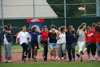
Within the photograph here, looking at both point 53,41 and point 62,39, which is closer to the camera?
point 62,39

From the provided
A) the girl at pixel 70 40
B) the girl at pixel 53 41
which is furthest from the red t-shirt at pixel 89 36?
the girl at pixel 53 41

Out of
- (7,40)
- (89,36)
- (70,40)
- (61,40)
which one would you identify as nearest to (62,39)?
(61,40)

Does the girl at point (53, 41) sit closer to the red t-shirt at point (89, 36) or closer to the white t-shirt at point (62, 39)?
the white t-shirt at point (62, 39)

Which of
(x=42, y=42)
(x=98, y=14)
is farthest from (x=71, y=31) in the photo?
(x=98, y=14)

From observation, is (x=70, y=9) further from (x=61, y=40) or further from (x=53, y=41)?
Answer: (x=61, y=40)

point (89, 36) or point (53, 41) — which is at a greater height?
point (89, 36)

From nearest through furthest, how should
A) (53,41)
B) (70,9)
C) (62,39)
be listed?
(62,39) < (53,41) < (70,9)

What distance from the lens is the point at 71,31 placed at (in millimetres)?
20422

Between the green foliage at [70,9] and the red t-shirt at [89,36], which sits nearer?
the red t-shirt at [89,36]

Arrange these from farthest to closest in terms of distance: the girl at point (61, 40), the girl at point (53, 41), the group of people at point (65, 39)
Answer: the girl at point (53, 41) < the girl at point (61, 40) < the group of people at point (65, 39)

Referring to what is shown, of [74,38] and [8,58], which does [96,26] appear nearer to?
[74,38]

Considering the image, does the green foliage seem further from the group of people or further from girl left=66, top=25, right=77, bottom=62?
girl left=66, top=25, right=77, bottom=62

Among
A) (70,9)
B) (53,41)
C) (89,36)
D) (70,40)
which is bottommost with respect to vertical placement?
(53,41)

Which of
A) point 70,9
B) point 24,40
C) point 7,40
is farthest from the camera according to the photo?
point 70,9
